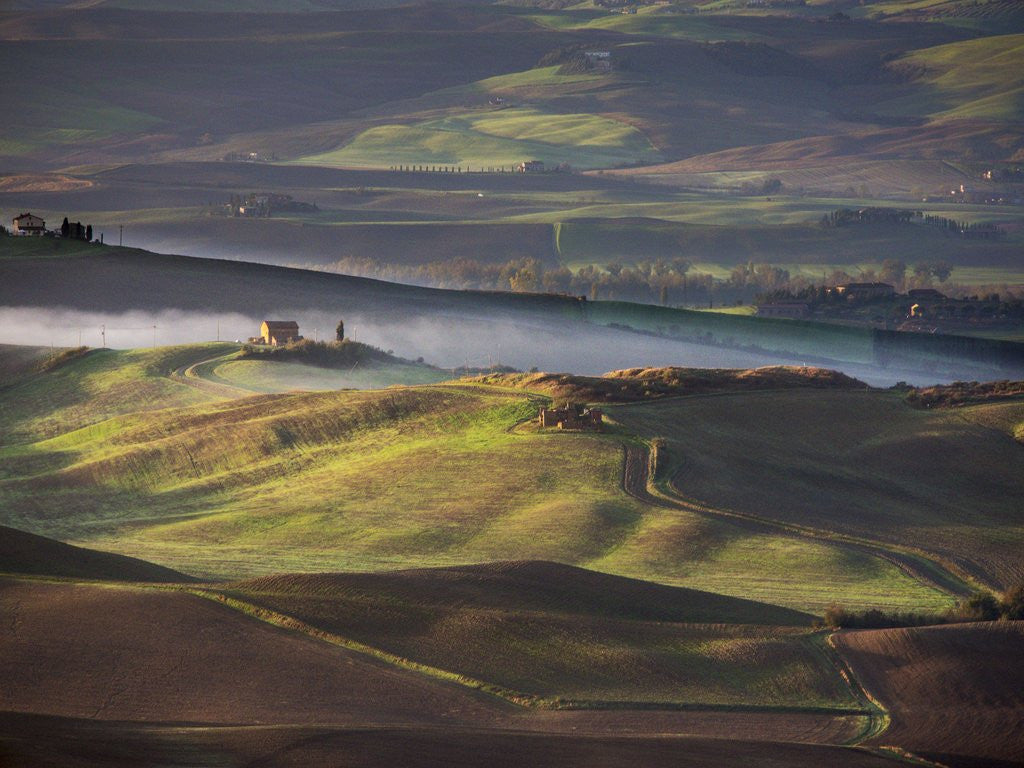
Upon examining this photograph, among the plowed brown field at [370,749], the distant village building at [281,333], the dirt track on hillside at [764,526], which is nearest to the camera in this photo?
the plowed brown field at [370,749]

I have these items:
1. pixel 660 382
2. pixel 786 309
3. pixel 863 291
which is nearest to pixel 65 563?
pixel 660 382

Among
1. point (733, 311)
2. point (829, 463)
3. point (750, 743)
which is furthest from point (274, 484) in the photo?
point (733, 311)

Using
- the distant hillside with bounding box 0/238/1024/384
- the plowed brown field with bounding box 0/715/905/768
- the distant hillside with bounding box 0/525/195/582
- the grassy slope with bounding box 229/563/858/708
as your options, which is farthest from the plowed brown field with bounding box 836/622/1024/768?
the distant hillside with bounding box 0/238/1024/384

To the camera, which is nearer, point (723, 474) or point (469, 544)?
point (469, 544)

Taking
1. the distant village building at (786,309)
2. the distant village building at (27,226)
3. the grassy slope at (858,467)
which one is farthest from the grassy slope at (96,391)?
the distant village building at (786,309)

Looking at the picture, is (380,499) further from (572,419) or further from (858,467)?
(858,467)

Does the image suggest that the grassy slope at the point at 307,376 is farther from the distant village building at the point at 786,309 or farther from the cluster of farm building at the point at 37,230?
the cluster of farm building at the point at 37,230

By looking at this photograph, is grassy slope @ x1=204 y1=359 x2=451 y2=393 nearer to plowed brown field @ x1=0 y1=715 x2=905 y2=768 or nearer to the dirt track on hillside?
the dirt track on hillside

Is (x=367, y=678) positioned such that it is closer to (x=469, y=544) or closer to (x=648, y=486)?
(x=469, y=544)
